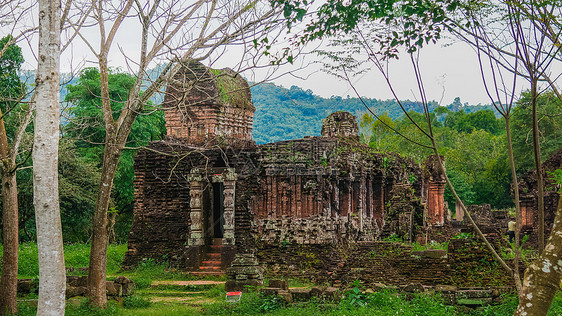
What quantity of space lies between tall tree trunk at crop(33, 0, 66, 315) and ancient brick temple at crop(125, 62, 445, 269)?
22.7ft

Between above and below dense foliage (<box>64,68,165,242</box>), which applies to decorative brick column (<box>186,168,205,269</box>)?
below

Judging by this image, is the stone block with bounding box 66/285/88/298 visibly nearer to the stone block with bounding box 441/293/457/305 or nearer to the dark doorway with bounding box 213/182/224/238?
the stone block with bounding box 441/293/457/305

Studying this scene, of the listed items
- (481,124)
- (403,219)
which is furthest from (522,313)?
(481,124)

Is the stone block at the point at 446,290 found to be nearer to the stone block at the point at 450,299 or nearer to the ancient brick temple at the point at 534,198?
the stone block at the point at 450,299

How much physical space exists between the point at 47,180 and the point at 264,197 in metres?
9.63

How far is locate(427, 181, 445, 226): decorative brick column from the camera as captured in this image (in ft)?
84.4

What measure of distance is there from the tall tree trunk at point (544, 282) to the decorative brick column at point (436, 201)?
68.8 ft

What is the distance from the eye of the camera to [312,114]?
243 ft

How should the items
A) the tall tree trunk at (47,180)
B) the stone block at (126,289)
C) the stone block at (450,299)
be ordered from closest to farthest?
the tall tree trunk at (47,180) < the stone block at (450,299) < the stone block at (126,289)

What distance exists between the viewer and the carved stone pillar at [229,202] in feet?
54.4

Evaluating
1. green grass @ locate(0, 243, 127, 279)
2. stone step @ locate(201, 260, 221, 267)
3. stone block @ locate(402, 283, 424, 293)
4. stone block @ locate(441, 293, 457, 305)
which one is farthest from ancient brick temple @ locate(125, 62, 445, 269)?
stone block @ locate(441, 293, 457, 305)

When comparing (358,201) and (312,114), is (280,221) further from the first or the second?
(312,114)

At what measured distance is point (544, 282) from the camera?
5.01 meters

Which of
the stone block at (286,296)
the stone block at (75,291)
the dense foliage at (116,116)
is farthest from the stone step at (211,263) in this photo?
the dense foliage at (116,116)
